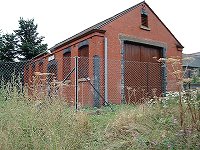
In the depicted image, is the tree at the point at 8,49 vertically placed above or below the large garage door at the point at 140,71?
above

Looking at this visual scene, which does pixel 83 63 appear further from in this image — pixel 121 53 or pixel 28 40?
pixel 28 40

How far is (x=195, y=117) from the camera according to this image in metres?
4.80

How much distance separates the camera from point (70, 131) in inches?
195

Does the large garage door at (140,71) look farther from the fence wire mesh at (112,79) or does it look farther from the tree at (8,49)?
the tree at (8,49)

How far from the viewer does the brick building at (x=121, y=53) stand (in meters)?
14.5

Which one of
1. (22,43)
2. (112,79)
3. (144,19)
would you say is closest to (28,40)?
(22,43)

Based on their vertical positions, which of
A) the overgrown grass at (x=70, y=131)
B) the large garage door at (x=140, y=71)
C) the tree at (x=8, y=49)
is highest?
the tree at (x=8, y=49)

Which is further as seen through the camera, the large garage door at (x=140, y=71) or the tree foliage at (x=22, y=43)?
the tree foliage at (x=22, y=43)

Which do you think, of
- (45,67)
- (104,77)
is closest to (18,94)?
(104,77)

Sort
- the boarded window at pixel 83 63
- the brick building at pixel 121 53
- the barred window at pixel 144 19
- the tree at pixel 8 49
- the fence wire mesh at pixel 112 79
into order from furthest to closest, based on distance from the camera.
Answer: the tree at pixel 8 49 < the barred window at pixel 144 19 < the boarded window at pixel 83 63 < the brick building at pixel 121 53 < the fence wire mesh at pixel 112 79

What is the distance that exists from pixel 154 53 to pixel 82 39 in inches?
184

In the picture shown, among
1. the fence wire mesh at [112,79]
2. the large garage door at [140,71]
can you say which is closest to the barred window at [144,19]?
the large garage door at [140,71]

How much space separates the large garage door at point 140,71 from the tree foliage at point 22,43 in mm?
18884

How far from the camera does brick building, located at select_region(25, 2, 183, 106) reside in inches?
571
